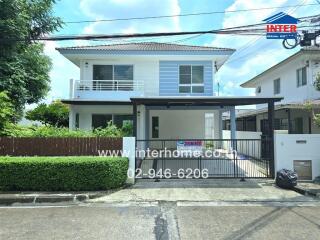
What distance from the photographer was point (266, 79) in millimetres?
26391

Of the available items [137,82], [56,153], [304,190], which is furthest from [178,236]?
[137,82]

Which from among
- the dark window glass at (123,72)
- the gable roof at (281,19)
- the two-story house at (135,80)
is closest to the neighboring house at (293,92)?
the two-story house at (135,80)

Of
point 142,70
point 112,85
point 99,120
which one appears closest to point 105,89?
point 112,85

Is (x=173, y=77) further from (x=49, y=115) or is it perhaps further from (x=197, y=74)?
(x=49, y=115)

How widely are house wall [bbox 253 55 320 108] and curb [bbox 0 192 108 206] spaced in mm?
13258

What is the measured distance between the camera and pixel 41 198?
956cm

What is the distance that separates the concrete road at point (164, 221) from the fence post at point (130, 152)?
265 centimetres

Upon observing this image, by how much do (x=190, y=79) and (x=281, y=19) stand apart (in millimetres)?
9351

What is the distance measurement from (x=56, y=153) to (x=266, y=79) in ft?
Answer: 62.3

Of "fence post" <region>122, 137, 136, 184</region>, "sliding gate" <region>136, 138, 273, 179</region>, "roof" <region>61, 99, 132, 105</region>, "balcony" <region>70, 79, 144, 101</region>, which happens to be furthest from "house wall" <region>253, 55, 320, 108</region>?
"fence post" <region>122, 137, 136, 184</region>

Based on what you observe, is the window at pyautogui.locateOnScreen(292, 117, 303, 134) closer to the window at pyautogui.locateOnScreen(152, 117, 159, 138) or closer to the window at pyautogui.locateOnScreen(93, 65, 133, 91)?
the window at pyautogui.locateOnScreen(152, 117, 159, 138)

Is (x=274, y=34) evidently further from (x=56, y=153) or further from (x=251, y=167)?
(x=56, y=153)

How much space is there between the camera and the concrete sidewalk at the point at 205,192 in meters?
9.68

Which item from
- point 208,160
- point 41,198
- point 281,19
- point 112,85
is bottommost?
point 41,198
